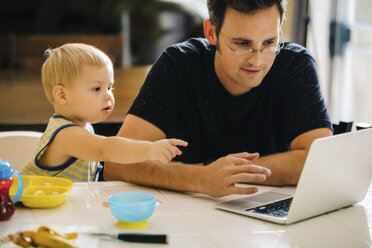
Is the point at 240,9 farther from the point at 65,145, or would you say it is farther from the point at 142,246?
the point at 142,246

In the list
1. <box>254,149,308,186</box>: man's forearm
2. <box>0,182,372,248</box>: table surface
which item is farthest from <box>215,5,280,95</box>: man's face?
<box>0,182,372,248</box>: table surface

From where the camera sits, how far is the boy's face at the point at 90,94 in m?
1.67

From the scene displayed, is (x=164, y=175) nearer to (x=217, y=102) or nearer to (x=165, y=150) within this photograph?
(x=165, y=150)

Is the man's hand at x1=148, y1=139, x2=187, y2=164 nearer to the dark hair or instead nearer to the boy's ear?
the boy's ear

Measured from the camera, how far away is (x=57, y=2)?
4684mm

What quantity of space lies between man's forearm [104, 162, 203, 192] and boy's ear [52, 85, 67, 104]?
271 mm

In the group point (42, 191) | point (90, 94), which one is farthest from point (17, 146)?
point (42, 191)

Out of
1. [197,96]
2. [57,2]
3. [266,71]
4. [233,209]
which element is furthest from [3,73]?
[233,209]

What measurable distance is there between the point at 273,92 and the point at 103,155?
76cm

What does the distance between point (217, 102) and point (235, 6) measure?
0.38m

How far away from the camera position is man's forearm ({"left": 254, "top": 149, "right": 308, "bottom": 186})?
1.64 meters

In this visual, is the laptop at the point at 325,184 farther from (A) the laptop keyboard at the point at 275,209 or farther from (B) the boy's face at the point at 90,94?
(B) the boy's face at the point at 90,94

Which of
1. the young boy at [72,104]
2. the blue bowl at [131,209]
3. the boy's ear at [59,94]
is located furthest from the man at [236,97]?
the blue bowl at [131,209]

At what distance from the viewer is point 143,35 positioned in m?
4.77
